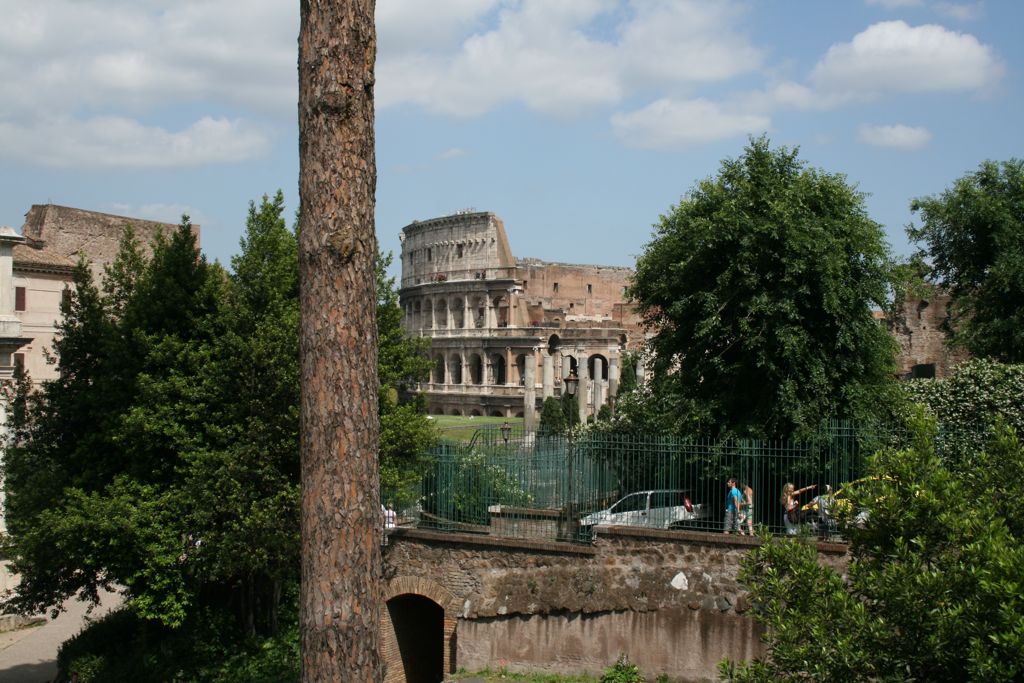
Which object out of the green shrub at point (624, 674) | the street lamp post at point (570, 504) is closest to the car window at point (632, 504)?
the street lamp post at point (570, 504)

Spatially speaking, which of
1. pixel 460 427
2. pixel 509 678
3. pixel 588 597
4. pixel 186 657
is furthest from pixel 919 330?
pixel 186 657

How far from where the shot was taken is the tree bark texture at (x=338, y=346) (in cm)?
538

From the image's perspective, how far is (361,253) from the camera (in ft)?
18.5

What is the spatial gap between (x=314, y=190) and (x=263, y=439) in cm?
763

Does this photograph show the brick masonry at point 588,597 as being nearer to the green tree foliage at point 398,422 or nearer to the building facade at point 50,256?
the green tree foliage at point 398,422

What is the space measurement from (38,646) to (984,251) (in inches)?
821

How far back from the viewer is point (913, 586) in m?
5.77

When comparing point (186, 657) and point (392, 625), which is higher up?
point (392, 625)

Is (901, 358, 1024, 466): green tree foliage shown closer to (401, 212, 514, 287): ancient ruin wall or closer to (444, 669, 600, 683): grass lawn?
(444, 669, 600, 683): grass lawn

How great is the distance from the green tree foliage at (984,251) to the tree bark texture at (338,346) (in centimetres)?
1762

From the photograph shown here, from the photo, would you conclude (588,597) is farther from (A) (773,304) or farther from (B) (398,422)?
(A) (773,304)

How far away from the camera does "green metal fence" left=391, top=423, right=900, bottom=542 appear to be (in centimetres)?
1241

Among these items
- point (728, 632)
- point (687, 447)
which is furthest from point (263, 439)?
point (728, 632)

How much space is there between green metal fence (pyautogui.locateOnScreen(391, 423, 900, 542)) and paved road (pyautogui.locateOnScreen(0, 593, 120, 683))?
6.56m
